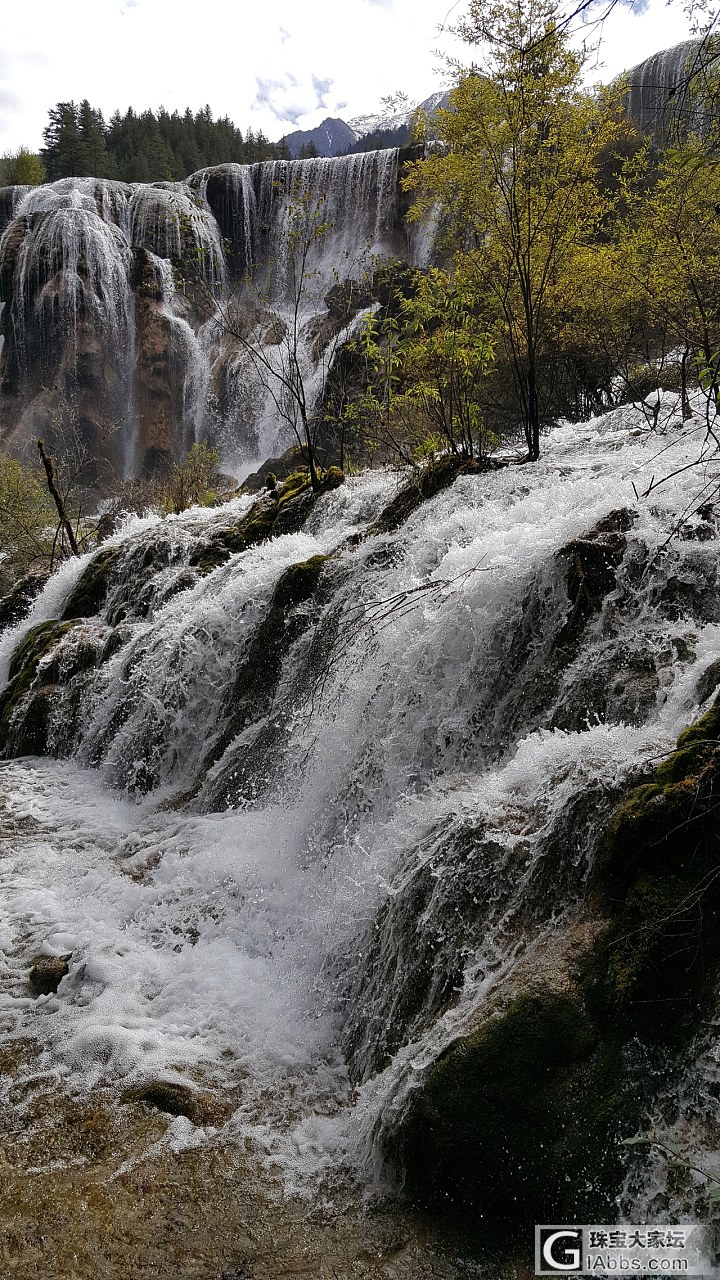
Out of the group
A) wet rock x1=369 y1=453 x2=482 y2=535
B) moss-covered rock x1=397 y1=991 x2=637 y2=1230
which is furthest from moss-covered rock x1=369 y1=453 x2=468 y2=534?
moss-covered rock x1=397 y1=991 x2=637 y2=1230

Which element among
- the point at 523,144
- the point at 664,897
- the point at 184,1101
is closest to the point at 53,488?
the point at 523,144

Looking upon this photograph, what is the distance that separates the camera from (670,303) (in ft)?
29.5

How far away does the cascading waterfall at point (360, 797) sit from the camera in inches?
116

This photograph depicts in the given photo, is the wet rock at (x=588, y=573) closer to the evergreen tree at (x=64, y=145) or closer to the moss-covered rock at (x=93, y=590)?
the moss-covered rock at (x=93, y=590)

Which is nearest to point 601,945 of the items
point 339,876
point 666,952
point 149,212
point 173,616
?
point 666,952

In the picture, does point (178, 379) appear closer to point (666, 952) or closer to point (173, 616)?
point (173, 616)

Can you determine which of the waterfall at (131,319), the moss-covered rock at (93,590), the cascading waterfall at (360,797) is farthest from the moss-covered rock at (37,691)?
the waterfall at (131,319)

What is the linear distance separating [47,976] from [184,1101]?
4.03 feet

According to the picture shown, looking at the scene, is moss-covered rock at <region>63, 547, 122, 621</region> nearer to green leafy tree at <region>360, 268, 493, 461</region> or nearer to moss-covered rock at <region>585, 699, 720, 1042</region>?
green leafy tree at <region>360, 268, 493, 461</region>

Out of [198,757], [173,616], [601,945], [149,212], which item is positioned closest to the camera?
[601,945]

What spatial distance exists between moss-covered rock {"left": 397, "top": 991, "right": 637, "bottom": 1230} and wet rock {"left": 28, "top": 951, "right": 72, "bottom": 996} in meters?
2.15

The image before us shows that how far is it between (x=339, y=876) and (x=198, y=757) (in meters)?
2.64

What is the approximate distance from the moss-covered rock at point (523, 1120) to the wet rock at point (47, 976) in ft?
7.06

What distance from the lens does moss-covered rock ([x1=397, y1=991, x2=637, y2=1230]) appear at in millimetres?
2232
